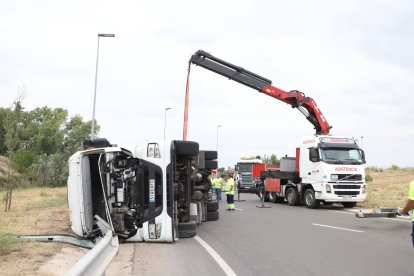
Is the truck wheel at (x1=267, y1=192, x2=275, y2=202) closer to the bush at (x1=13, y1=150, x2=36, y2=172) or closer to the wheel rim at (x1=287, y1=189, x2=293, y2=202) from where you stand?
the wheel rim at (x1=287, y1=189, x2=293, y2=202)

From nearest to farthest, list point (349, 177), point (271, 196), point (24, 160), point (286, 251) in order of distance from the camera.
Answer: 1. point (286, 251)
2. point (349, 177)
3. point (271, 196)
4. point (24, 160)

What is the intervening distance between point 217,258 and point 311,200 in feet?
42.2

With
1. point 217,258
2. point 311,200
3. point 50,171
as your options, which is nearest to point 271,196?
point 311,200

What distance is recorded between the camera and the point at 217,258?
28.4ft

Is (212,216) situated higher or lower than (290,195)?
lower

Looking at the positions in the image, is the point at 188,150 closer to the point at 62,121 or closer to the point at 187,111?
the point at 187,111

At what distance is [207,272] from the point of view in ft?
24.6

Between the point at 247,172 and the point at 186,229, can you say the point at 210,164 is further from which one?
the point at 247,172

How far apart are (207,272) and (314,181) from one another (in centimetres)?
1354

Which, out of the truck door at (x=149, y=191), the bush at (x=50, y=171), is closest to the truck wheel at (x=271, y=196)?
the truck door at (x=149, y=191)

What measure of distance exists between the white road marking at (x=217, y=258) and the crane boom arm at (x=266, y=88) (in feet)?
41.5

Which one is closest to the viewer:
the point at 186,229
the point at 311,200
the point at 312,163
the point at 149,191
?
the point at 149,191

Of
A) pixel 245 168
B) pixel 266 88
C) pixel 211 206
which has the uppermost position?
pixel 266 88

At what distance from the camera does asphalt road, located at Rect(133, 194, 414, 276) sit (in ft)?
25.1
